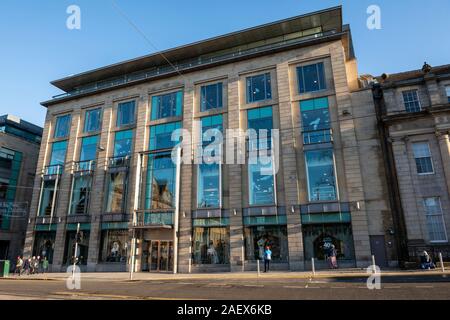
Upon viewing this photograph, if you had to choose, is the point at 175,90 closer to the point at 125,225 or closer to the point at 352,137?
the point at 125,225

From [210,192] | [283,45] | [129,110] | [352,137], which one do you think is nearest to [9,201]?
[129,110]

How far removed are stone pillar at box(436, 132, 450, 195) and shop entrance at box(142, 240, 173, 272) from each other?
2156cm

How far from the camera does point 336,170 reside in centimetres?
2309

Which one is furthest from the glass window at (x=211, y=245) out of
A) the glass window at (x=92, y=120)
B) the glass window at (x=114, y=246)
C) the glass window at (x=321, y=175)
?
the glass window at (x=92, y=120)

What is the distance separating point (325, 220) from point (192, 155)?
12.5 meters

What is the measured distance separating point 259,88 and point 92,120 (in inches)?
749

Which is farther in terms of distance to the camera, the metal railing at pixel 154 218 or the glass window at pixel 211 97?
the glass window at pixel 211 97

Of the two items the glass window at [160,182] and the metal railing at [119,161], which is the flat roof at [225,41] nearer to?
the glass window at [160,182]

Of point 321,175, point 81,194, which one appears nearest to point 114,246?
point 81,194

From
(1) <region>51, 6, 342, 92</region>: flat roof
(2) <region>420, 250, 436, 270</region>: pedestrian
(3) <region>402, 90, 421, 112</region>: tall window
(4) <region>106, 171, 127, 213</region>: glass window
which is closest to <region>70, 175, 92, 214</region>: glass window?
(4) <region>106, 171, 127, 213</region>: glass window

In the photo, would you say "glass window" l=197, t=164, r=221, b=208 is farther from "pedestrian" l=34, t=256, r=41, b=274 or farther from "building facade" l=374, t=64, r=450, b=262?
"pedestrian" l=34, t=256, r=41, b=274

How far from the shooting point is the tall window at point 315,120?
79.4 feet

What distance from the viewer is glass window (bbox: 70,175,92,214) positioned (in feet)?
98.6

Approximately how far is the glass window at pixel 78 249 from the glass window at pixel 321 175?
69.6 feet
